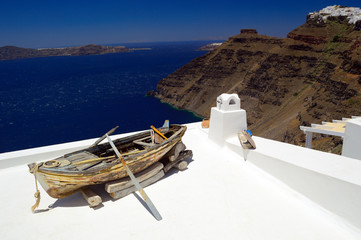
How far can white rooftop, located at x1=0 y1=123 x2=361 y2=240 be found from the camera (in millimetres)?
4883

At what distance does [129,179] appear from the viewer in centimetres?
609

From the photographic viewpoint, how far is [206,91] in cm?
A: 6988

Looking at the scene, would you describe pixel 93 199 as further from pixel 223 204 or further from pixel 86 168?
pixel 223 204

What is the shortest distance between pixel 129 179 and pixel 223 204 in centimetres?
223

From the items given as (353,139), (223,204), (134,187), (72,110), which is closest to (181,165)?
(134,187)

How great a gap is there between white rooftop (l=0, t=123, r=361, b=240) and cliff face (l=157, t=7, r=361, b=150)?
21622mm

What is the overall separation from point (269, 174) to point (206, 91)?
6385 centimetres

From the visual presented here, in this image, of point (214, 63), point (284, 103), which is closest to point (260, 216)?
point (284, 103)

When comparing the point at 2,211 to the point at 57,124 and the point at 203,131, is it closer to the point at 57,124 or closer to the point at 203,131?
the point at 203,131

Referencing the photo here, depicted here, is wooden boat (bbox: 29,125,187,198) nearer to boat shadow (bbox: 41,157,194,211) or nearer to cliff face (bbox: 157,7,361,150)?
boat shadow (bbox: 41,157,194,211)

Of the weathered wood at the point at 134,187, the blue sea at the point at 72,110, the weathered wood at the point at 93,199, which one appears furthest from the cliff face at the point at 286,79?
the weathered wood at the point at 93,199

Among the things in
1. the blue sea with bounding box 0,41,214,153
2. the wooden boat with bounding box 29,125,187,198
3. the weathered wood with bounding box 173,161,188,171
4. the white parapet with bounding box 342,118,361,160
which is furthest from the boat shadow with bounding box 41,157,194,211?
the blue sea with bounding box 0,41,214,153

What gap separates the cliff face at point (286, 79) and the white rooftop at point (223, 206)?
21622 mm

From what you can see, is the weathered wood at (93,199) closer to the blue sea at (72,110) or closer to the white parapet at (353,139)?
the white parapet at (353,139)
